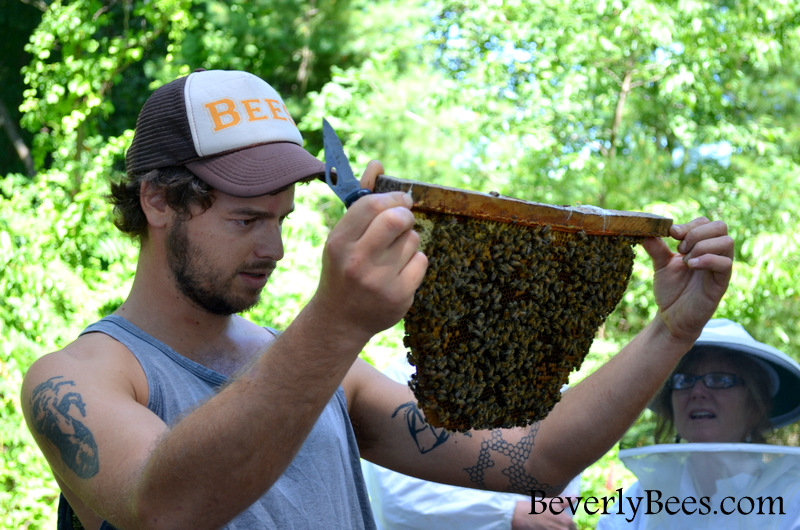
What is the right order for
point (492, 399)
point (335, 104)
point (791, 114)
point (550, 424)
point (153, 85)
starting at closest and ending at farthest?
point (492, 399) → point (550, 424) → point (335, 104) → point (153, 85) → point (791, 114)

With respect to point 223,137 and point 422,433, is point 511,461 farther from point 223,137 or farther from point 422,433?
point 223,137

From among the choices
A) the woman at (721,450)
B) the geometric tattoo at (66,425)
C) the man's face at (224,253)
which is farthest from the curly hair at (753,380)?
the geometric tattoo at (66,425)

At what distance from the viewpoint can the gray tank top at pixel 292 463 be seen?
185 cm

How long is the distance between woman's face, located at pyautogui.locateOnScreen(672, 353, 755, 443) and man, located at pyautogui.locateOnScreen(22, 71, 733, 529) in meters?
1.45

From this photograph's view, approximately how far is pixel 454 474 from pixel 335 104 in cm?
619

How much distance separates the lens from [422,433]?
2389 mm

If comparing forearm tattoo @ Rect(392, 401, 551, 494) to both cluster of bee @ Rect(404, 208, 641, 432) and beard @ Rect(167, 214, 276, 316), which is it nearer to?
cluster of bee @ Rect(404, 208, 641, 432)

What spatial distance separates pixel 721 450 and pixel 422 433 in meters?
1.47

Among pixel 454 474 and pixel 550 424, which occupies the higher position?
pixel 550 424

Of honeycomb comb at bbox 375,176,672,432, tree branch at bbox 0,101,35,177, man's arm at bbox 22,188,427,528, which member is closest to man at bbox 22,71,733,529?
man's arm at bbox 22,188,427,528

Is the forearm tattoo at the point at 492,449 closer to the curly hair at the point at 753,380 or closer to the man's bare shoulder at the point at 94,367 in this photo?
the man's bare shoulder at the point at 94,367

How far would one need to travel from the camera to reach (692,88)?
826 centimetres

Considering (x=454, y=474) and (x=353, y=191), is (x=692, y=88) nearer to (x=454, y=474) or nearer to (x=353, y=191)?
(x=454, y=474)

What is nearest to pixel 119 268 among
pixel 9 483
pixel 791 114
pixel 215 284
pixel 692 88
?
pixel 9 483
